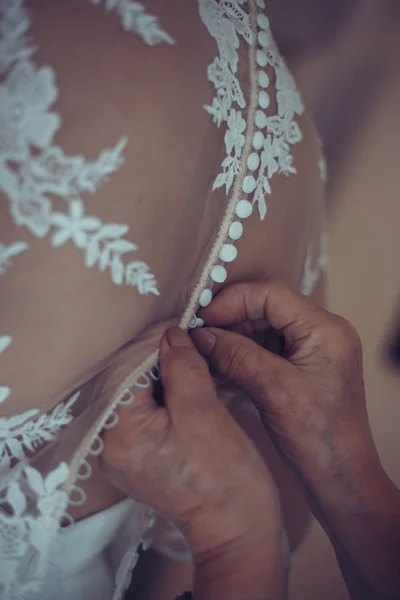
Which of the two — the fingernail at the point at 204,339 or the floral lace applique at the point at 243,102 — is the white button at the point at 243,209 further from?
the fingernail at the point at 204,339

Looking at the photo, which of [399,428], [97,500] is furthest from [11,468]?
[399,428]

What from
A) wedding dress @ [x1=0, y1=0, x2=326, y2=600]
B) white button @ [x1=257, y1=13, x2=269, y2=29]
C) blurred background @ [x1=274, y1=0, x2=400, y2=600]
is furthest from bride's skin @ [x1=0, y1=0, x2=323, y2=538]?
blurred background @ [x1=274, y1=0, x2=400, y2=600]

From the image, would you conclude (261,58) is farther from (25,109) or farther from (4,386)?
(4,386)

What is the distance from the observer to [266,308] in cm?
56

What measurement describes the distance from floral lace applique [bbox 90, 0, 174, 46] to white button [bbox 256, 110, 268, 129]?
122 mm

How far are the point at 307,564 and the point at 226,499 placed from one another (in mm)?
240

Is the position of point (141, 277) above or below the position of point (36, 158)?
below

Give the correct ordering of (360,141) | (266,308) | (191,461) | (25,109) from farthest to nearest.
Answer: (360,141) < (266,308) < (191,461) < (25,109)

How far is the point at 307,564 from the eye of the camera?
62cm

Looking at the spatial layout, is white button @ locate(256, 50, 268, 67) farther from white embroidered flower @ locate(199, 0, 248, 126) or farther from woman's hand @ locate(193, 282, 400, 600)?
woman's hand @ locate(193, 282, 400, 600)

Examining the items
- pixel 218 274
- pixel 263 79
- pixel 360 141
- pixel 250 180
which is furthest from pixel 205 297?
pixel 360 141

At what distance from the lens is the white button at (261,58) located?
491mm

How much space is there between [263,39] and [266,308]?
0.29 m

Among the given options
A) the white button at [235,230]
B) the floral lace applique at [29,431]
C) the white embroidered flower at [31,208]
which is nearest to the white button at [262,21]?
the white button at [235,230]
